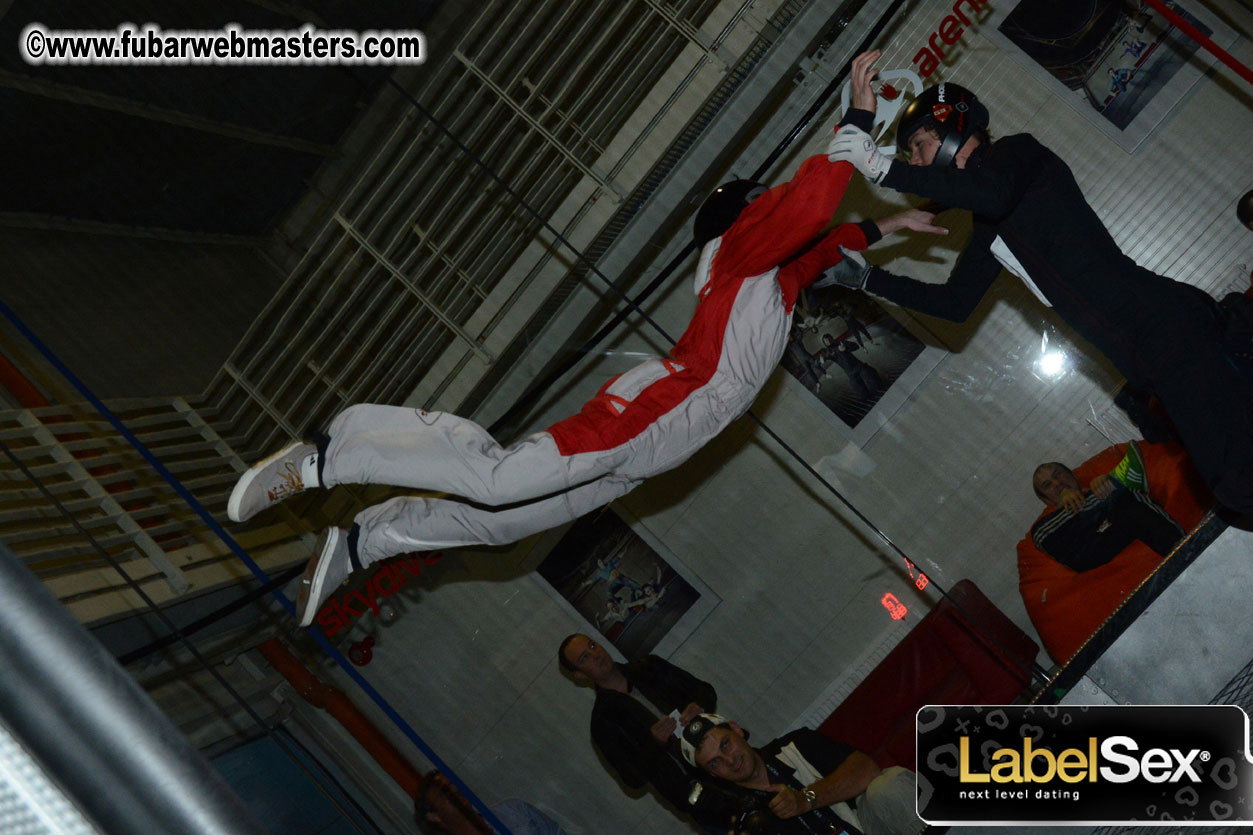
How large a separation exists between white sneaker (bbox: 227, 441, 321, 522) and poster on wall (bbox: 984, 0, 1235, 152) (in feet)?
9.95

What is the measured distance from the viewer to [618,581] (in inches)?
142

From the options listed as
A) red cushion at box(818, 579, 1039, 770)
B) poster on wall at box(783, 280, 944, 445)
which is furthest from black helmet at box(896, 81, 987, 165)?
red cushion at box(818, 579, 1039, 770)

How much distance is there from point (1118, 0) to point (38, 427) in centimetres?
436

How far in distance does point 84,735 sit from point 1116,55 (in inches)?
153

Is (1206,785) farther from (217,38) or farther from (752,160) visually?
(217,38)

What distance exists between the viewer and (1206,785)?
2.77m

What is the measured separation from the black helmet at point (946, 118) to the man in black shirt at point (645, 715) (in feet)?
6.82

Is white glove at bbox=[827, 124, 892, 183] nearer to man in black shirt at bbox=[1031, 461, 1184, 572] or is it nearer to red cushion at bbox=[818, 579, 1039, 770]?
man in black shirt at bbox=[1031, 461, 1184, 572]

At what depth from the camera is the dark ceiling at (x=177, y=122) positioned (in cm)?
367

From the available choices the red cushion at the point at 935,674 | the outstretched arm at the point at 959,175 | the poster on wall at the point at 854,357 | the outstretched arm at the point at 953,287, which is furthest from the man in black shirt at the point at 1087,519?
the outstretched arm at the point at 959,175

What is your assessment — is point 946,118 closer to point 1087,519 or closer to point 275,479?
point 1087,519

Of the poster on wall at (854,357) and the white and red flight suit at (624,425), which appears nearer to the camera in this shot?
the white and red flight suit at (624,425)

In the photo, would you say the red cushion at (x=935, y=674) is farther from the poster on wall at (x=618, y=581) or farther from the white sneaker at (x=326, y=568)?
the white sneaker at (x=326, y=568)

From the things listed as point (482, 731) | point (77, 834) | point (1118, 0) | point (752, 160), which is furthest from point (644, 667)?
point (1118, 0)
